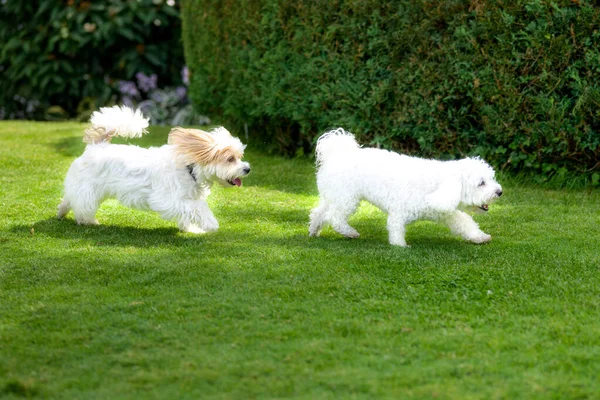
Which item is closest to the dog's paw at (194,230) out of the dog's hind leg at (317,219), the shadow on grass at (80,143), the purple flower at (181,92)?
the dog's hind leg at (317,219)

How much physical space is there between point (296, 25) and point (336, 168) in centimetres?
418

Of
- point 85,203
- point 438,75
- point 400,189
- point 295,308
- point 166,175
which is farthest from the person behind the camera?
point 438,75

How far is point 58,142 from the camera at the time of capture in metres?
12.3

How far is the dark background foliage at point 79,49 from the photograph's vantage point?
16500 mm

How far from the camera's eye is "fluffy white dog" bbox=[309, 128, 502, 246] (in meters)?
6.40

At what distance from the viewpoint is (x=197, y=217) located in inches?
277

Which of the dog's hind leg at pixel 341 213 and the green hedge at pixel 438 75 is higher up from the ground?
the green hedge at pixel 438 75

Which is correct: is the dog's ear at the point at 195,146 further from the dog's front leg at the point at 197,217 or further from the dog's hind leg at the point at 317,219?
the dog's hind leg at the point at 317,219

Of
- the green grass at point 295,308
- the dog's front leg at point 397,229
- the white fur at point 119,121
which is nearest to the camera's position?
the green grass at point 295,308

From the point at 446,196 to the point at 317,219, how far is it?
1182mm

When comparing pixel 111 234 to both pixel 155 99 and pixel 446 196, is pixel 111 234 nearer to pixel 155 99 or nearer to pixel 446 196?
pixel 446 196

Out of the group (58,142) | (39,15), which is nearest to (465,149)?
(58,142)

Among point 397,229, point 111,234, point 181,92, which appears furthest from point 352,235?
point 181,92

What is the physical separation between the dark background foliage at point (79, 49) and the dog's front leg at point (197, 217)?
10202 millimetres
